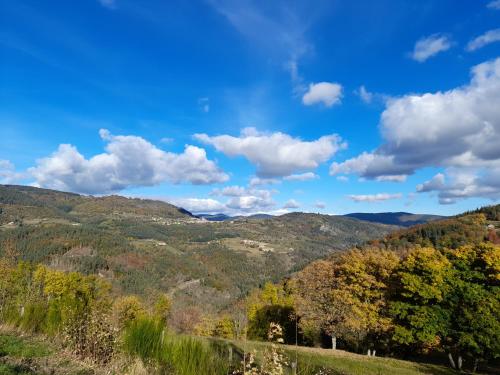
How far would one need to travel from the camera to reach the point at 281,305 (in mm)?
60156

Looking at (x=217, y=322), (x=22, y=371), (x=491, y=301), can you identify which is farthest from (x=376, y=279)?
(x=22, y=371)

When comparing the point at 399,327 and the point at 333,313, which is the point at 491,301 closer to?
A: the point at 399,327

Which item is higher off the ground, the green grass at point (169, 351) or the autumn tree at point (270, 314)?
the green grass at point (169, 351)

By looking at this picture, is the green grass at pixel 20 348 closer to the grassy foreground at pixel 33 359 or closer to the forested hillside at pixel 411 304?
the grassy foreground at pixel 33 359

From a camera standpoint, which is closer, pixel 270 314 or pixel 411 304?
pixel 411 304

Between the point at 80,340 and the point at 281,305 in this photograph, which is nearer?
the point at 80,340

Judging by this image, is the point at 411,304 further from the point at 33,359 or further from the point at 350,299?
the point at 33,359

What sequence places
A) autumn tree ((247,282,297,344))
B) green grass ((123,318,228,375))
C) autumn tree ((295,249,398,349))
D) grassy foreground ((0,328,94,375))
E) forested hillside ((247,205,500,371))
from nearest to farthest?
green grass ((123,318,228,375))
grassy foreground ((0,328,94,375))
forested hillside ((247,205,500,371))
autumn tree ((295,249,398,349))
autumn tree ((247,282,297,344))

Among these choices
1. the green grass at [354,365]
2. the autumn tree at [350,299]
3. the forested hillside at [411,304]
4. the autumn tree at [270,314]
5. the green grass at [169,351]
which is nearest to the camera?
the green grass at [169,351]

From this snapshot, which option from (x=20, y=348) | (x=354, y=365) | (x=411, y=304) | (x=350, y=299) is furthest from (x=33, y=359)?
(x=411, y=304)

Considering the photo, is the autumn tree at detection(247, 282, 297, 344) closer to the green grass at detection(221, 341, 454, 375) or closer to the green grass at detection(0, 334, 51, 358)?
the green grass at detection(221, 341, 454, 375)

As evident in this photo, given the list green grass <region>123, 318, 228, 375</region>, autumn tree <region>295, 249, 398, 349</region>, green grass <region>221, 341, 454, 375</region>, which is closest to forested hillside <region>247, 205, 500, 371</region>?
autumn tree <region>295, 249, 398, 349</region>

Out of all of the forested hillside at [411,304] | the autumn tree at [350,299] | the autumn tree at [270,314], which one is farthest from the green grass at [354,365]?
the autumn tree at [270,314]

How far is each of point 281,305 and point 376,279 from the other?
20897 millimetres
